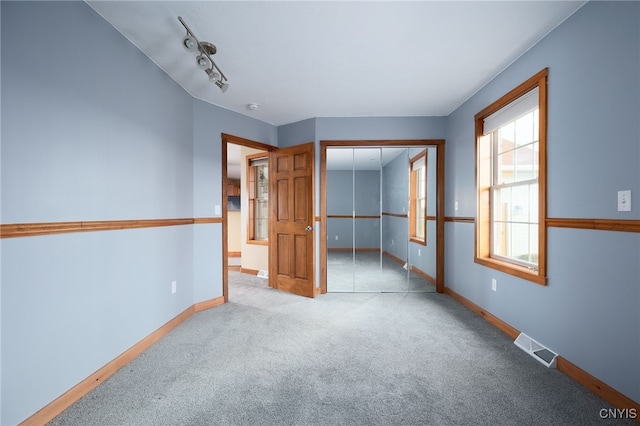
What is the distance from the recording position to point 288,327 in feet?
9.08

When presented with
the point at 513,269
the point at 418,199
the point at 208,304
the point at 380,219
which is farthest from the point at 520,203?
the point at 208,304

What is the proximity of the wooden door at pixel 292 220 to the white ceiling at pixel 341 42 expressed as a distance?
0.94 meters

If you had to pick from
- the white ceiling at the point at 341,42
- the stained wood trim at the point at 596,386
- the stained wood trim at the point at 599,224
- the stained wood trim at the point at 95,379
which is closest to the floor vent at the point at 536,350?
the stained wood trim at the point at 596,386

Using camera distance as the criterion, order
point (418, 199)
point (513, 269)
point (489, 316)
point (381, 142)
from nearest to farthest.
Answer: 1. point (513, 269)
2. point (489, 316)
3. point (381, 142)
4. point (418, 199)

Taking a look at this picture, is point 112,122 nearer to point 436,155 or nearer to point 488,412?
point 488,412

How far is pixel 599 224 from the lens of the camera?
172 centimetres

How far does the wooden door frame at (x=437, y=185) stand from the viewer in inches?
152

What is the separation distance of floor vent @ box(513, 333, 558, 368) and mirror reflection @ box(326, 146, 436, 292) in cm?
163

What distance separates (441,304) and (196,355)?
2.71 metres

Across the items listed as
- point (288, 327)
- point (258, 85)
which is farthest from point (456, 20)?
point (288, 327)

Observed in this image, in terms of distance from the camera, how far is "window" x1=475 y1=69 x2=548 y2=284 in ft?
7.24

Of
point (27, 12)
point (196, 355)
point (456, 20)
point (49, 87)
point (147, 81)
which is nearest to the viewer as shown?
point (27, 12)

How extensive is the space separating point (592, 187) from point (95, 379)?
11.1 ft

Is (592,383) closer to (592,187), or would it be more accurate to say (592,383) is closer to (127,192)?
(592,187)
